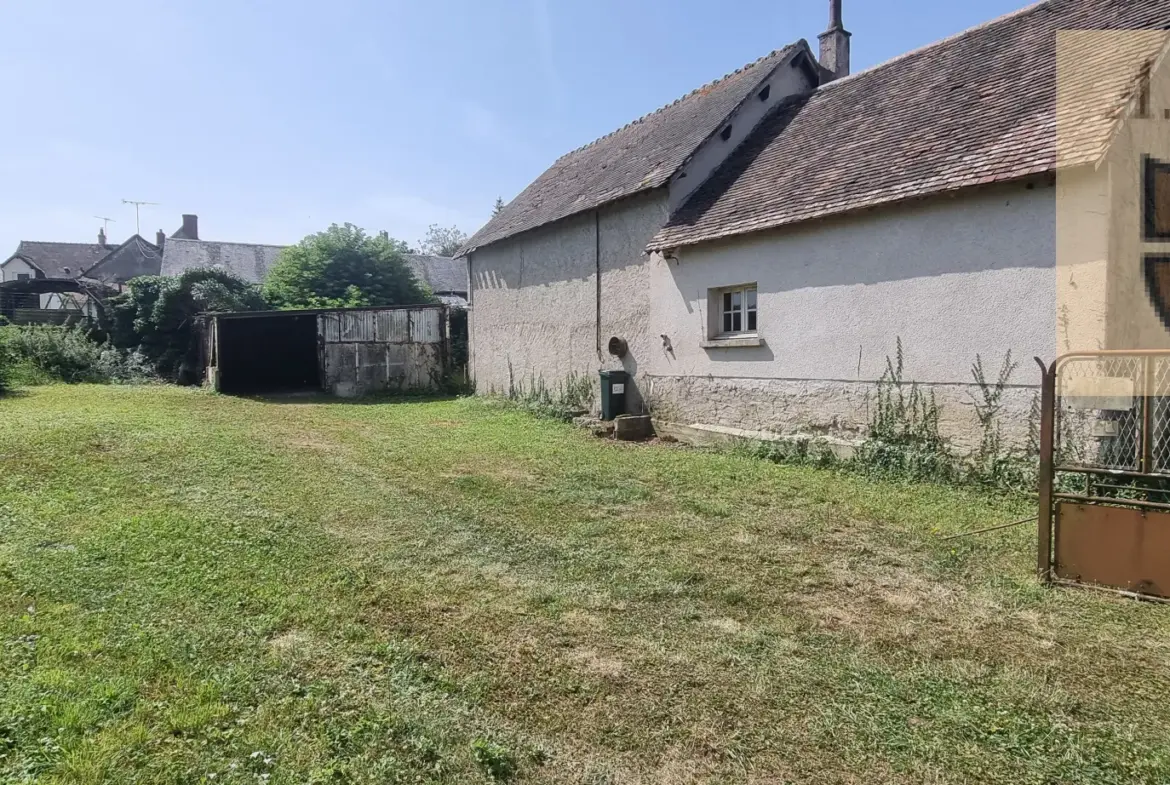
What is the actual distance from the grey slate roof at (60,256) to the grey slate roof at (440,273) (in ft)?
92.8

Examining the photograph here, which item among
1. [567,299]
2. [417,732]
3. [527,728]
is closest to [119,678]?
[417,732]

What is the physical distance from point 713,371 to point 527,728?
323 inches

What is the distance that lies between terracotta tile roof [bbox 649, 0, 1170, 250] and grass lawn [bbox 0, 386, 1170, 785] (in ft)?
12.2

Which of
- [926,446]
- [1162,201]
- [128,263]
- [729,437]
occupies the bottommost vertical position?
[729,437]

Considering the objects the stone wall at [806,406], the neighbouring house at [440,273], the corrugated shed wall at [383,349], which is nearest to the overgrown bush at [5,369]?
the corrugated shed wall at [383,349]

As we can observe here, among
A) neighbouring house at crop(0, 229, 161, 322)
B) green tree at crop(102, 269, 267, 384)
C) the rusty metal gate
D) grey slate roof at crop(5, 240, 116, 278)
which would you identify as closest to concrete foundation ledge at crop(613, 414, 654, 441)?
the rusty metal gate

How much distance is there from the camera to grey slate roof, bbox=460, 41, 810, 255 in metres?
12.4

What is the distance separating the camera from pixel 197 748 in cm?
257

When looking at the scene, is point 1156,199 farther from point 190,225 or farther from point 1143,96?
point 190,225

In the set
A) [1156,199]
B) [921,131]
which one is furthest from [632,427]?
[1156,199]

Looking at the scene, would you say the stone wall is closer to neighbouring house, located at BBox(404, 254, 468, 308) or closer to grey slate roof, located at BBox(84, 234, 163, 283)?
neighbouring house, located at BBox(404, 254, 468, 308)

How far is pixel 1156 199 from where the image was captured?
665 centimetres

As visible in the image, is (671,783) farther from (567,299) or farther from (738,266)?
(567,299)

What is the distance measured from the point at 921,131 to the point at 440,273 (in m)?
35.5
